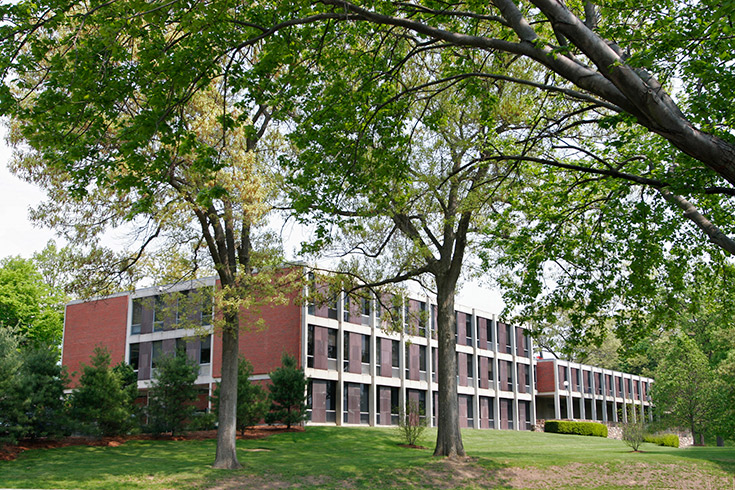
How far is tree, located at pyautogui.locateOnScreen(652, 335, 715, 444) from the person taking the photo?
37.8 m

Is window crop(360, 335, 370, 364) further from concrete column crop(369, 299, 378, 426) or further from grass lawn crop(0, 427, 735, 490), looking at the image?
grass lawn crop(0, 427, 735, 490)

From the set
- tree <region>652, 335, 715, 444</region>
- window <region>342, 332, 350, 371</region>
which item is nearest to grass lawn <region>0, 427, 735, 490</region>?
window <region>342, 332, 350, 371</region>

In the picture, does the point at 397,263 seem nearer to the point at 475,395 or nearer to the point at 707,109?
the point at 707,109

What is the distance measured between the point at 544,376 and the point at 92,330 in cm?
3780

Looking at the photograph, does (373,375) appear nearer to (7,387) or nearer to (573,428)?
(573,428)

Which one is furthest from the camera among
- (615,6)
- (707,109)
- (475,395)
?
(475,395)

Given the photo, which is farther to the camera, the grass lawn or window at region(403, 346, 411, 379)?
A: window at region(403, 346, 411, 379)

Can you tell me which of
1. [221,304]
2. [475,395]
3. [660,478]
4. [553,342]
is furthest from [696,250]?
[553,342]

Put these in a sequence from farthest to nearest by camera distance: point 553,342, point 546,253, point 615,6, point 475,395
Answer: point 553,342
point 475,395
point 546,253
point 615,6

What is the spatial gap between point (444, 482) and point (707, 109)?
1163cm

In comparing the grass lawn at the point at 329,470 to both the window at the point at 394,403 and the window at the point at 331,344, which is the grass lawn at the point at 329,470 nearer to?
the window at the point at 331,344

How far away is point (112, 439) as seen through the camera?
84.5 feet

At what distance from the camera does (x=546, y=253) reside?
52.7 ft

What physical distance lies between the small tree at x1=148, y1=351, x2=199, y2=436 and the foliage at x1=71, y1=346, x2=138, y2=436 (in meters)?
1.31
